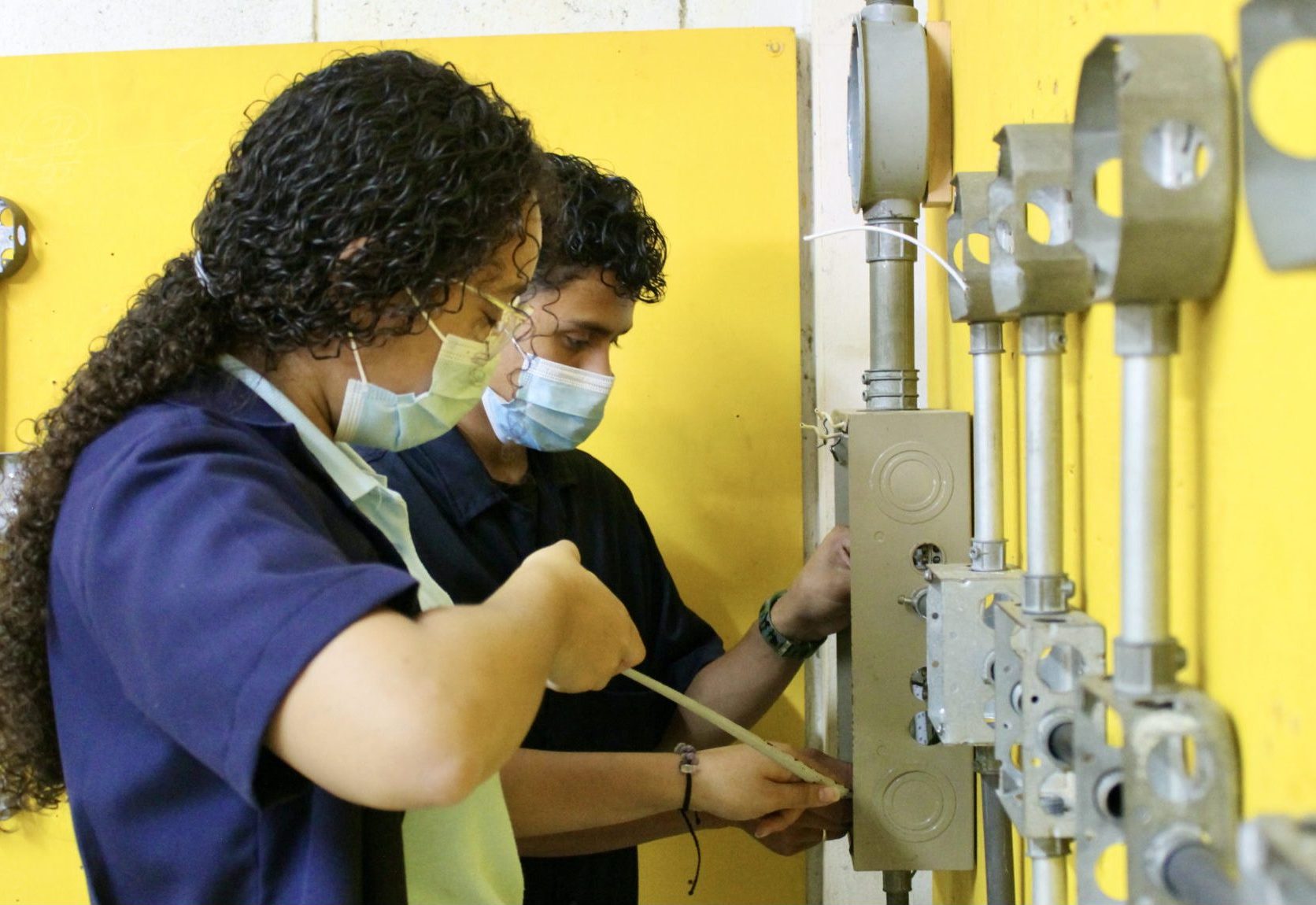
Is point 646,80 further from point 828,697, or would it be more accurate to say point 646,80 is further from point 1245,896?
point 1245,896

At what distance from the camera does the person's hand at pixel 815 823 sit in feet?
4.41

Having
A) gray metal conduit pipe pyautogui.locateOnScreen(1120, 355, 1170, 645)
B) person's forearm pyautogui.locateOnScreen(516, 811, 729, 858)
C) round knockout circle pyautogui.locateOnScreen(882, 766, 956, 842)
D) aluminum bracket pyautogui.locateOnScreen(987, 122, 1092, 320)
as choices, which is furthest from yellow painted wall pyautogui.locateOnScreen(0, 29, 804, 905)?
gray metal conduit pipe pyautogui.locateOnScreen(1120, 355, 1170, 645)

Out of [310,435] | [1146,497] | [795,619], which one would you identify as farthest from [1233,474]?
[795,619]

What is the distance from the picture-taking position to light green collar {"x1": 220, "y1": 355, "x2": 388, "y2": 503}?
0.90 m

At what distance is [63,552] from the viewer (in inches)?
30.9

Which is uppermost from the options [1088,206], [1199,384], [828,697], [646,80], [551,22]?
[551,22]

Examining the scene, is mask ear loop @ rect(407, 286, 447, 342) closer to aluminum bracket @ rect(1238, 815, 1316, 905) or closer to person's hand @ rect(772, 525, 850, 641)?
person's hand @ rect(772, 525, 850, 641)

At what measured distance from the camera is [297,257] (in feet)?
2.86

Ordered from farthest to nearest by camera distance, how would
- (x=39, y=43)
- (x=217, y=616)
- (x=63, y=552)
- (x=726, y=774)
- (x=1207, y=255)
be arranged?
1. (x=39, y=43)
2. (x=726, y=774)
3. (x=63, y=552)
4. (x=217, y=616)
5. (x=1207, y=255)

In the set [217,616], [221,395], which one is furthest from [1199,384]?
[221,395]

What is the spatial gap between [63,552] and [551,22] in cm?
134

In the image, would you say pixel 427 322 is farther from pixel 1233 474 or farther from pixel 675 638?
pixel 675 638

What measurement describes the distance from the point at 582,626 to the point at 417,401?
0.25m

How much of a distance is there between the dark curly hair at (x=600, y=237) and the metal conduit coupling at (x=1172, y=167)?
0.96 metres
